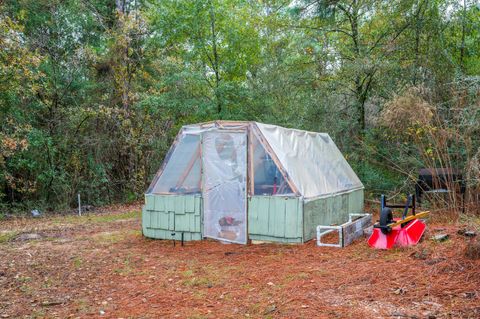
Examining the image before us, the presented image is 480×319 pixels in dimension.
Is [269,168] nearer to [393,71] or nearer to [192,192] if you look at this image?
[192,192]

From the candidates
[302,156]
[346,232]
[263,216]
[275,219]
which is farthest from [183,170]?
[346,232]

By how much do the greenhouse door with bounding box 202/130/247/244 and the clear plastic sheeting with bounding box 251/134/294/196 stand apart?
0.18 meters

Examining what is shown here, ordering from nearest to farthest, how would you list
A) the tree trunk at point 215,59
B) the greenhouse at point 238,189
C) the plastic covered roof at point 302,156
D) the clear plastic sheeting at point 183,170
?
1. the greenhouse at point 238,189
2. the plastic covered roof at point 302,156
3. the clear plastic sheeting at point 183,170
4. the tree trunk at point 215,59

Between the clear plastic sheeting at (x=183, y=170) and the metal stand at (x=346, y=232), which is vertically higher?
the clear plastic sheeting at (x=183, y=170)

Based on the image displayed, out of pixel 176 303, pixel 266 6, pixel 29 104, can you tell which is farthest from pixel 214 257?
pixel 266 6

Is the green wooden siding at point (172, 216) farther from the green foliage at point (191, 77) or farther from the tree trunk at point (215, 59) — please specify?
the tree trunk at point (215, 59)

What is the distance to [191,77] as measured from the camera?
437 inches

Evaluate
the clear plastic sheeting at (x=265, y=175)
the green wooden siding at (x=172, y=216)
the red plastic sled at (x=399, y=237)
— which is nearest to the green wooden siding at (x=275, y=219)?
the clear plastic sheeting at (x=265, y=175)

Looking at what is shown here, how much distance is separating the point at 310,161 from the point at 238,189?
1663 millimetres

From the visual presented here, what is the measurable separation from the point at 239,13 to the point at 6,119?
7148 millimetres

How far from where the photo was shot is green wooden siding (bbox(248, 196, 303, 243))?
6262 millimetres

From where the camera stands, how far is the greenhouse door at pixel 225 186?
671cm

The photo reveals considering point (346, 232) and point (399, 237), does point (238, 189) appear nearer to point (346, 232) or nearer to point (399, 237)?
point (346, 232)

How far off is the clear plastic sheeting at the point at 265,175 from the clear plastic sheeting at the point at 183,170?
1.03 m
